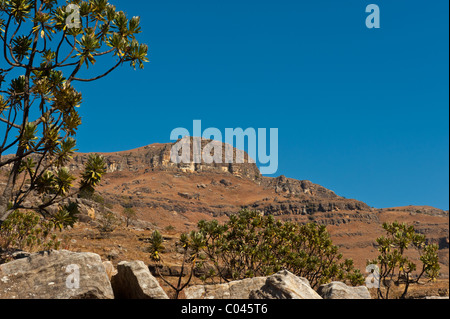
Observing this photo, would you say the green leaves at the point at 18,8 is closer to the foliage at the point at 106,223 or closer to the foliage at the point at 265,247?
the foliage at the point at 265,247

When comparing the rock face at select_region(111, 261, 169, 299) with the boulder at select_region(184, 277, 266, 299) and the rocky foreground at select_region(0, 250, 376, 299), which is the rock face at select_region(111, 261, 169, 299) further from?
the boulder at select_region(184, 277, 266, 299)

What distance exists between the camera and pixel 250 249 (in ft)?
96.0

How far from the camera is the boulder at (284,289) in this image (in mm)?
10266

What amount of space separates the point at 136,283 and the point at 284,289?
15.5ft

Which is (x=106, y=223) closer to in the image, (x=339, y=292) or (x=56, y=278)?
(x=56, y=278)

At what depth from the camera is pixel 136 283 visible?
11430 mm

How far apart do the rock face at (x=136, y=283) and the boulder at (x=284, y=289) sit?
313 cm

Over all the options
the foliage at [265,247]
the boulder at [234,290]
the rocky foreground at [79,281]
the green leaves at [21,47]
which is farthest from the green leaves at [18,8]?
the foliage at [265,247]

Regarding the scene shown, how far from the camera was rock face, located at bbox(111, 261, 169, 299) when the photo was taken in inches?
435

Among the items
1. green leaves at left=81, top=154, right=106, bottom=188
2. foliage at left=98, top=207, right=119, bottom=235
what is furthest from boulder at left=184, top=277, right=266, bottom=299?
foliage at left=98, top=207, right=119, bottom=235

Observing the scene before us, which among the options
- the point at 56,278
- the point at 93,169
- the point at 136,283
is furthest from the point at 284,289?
the point at 93,169
